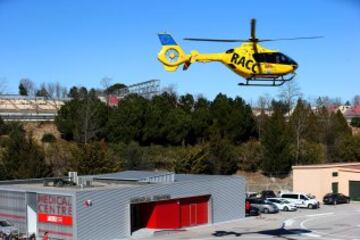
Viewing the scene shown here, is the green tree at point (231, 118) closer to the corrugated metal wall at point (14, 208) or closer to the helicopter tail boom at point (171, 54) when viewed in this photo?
the corrugated metal wall at point (14, 208)

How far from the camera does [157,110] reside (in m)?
74.5

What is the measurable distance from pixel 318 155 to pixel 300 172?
16.8m

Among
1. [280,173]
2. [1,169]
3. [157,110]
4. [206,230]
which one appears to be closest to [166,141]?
[157,110]

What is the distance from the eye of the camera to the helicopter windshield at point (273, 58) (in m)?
26.1

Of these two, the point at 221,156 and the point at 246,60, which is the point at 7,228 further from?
the point at 221,156

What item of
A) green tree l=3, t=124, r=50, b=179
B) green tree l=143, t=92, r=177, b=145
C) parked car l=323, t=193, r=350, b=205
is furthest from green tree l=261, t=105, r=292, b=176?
green tree l=3, t=124, r=50, b=179

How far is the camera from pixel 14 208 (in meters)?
38.1

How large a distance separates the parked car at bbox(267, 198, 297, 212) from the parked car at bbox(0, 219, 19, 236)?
24704 mm

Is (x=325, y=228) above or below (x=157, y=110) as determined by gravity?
below

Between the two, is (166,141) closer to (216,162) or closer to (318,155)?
(216,162)

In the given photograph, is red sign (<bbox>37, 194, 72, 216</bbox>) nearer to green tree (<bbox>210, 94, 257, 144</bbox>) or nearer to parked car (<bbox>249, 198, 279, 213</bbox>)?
parked car (<bbox>249, 198, 279, 213</bbox>)

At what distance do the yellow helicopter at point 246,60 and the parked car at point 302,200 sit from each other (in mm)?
29006

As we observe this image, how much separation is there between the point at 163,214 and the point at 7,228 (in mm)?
10386

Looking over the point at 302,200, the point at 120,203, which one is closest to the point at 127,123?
the point at 302,200
